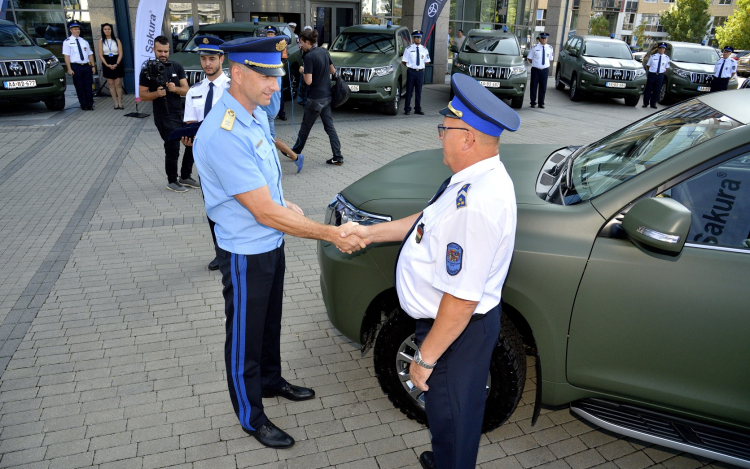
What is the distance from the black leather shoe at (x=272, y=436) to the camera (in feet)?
9.87

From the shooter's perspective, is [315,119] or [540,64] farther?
[540,64]

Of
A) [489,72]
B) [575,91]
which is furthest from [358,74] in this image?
[575,91]

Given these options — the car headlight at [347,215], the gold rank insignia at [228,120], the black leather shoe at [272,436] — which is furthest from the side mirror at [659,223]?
the black leather shoe at [272,436]

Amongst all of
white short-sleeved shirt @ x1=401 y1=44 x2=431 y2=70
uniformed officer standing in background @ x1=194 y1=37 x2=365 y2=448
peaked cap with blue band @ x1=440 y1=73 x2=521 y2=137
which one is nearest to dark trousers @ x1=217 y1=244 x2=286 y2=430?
uniformed officer standing in background @ x1=194 y1=37 x2=365 y2=448

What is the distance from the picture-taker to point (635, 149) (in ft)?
10.2

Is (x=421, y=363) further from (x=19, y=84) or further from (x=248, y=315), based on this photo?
(x=19, y=84)

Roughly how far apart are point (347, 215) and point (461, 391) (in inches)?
57.5

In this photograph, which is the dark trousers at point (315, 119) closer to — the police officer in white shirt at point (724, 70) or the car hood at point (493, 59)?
the car hood at point (493, 59)

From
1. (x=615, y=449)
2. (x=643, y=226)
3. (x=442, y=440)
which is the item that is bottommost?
(x=615, y=449)

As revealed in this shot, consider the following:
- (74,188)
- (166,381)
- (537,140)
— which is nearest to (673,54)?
(537,140)

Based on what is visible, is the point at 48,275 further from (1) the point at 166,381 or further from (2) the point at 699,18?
(2) the point at 699,18

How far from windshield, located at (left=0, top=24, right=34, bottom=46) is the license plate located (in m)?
1.18

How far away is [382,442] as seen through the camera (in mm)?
3104

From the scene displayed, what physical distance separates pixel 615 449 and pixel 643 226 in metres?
1.46
